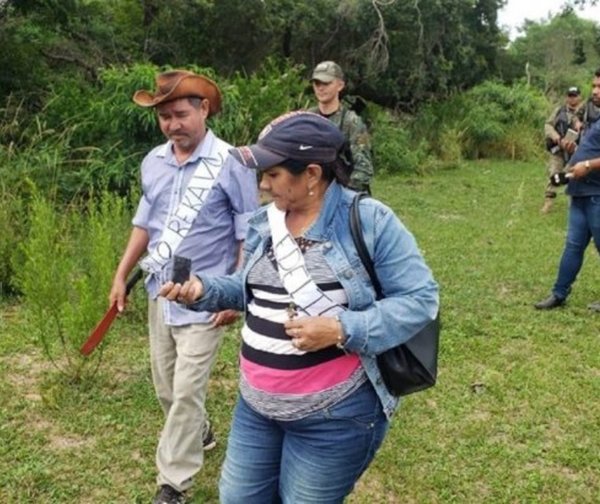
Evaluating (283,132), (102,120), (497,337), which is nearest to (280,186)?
(283,132)

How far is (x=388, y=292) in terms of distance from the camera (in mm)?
1990

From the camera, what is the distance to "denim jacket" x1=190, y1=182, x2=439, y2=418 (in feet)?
6.24

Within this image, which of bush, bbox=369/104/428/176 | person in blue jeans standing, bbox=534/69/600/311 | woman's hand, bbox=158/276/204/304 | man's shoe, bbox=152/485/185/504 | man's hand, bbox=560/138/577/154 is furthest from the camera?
bush, bbox=369/104/428/176

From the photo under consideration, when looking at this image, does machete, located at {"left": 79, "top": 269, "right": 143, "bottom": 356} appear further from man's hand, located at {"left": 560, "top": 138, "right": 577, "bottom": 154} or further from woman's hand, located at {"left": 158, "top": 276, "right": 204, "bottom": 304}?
man's hand, located at {"left": 560, "top": 138, "right": 577, "bottom": 154}

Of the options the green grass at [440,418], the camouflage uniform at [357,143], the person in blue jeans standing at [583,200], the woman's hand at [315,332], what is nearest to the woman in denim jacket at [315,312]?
the woman's hand at [315,332]

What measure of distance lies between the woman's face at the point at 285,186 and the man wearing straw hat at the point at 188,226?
2.99 feet

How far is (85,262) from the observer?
5.59 meters

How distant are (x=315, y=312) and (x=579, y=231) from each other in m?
4.11

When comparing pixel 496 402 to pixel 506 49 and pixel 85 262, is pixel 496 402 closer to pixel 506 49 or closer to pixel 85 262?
pixel 85 262

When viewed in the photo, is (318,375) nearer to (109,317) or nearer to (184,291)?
(184,291)

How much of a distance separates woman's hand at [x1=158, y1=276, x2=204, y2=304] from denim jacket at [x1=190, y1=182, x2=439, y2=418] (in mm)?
386

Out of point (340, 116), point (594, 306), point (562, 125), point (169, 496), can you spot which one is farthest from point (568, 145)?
point (169, 496)

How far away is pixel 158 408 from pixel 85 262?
193 centimetres

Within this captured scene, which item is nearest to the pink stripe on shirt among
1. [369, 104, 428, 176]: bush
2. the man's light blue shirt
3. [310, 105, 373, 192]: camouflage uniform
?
the man's light blue shirt
